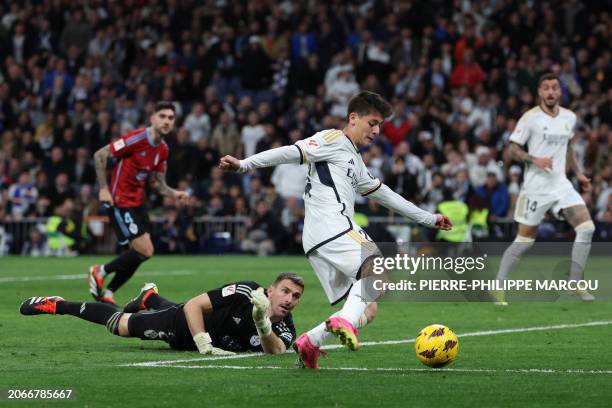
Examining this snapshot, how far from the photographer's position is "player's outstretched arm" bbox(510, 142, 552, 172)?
51.2 feet

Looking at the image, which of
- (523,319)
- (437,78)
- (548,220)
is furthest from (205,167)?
(523,319)

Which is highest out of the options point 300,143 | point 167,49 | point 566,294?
point 167,49

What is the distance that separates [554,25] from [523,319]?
684 inches

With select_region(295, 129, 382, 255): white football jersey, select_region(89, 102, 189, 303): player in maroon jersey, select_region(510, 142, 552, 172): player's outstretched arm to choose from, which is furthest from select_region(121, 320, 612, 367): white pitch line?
select_region(89, 102, 189, 303): player in maroon jersey

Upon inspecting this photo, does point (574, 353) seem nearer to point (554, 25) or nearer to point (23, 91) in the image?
point (554, 25)

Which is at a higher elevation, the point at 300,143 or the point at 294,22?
Result: the point at 294,22

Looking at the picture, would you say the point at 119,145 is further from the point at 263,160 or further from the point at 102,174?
the point at 263,160

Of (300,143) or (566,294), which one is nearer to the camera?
(300,143)

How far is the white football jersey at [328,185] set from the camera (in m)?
9.87

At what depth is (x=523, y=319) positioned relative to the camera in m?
14.0

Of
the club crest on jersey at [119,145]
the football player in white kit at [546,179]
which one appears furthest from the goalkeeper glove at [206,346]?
the football player in white kit at [546,179]

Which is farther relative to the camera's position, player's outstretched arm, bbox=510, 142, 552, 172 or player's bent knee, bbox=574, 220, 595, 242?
player's bent knee, bbox=574, 220, 595, 242

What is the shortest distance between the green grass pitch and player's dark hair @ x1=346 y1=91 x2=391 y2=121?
1.91 m

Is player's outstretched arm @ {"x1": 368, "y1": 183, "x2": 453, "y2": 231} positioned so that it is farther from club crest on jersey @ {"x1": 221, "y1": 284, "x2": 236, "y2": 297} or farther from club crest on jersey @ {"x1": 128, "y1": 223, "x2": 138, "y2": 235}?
club crest on jersey @ {"x1": 128, "y1": 223, "x2": 138, "y2": 235}
